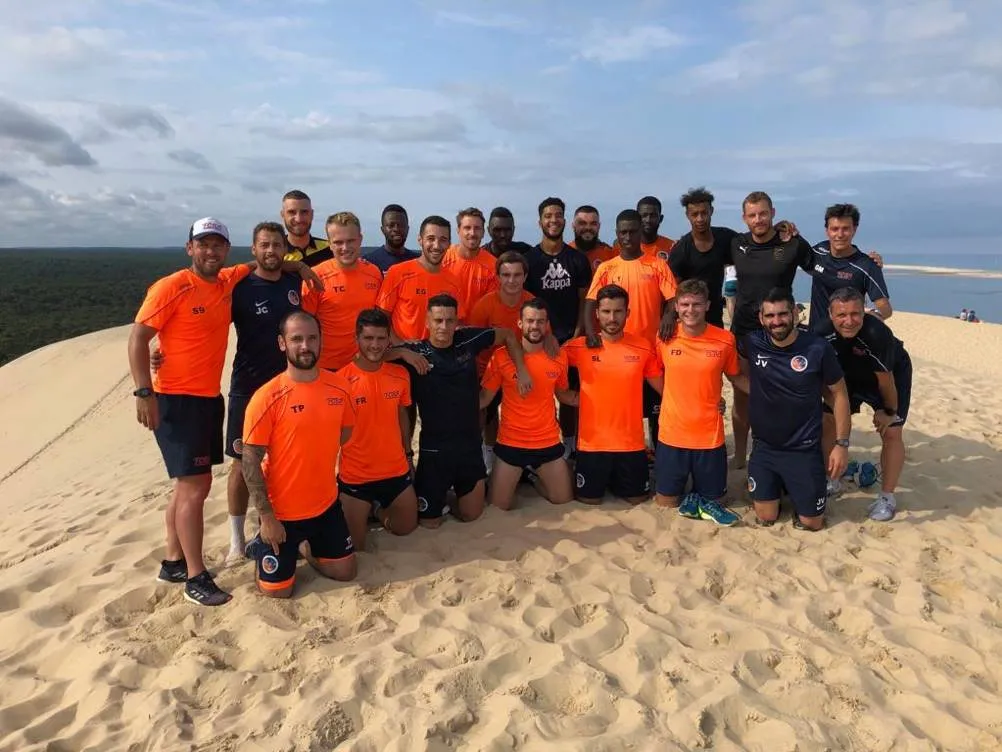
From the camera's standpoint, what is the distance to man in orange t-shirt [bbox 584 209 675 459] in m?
6.33

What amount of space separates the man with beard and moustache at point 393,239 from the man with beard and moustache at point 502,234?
32.3 inches

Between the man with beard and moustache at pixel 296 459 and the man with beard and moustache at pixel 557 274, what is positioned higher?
the man with beard and moustache at pixel 557 274

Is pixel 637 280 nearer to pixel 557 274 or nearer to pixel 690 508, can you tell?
pixel 557 274

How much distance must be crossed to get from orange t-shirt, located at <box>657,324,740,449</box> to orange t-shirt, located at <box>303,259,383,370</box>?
109 inches

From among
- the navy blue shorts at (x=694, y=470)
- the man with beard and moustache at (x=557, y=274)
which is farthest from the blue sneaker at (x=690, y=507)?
the man with beard and moustache at (x=557, y=274)

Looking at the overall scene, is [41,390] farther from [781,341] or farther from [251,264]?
[781,341]

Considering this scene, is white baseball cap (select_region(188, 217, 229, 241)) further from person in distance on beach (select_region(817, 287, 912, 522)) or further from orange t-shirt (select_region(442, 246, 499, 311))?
person in distance on beach (select_region(817, 287, 912, 522))

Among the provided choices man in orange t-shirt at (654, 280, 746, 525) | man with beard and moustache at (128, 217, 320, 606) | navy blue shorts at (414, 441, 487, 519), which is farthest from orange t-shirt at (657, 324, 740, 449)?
man with beard and moustache at (128, 217, 320, 606)

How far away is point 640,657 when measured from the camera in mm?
3914

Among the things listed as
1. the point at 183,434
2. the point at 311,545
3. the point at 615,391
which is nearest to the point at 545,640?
the point at 311,545

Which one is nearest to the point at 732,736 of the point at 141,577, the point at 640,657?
the point at 640,657

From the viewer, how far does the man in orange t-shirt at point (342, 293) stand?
18.6 ft

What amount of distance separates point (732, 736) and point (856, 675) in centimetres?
95

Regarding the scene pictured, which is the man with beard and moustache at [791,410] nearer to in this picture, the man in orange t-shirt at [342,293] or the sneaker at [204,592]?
the man in orange t-shirt at [342,293]
